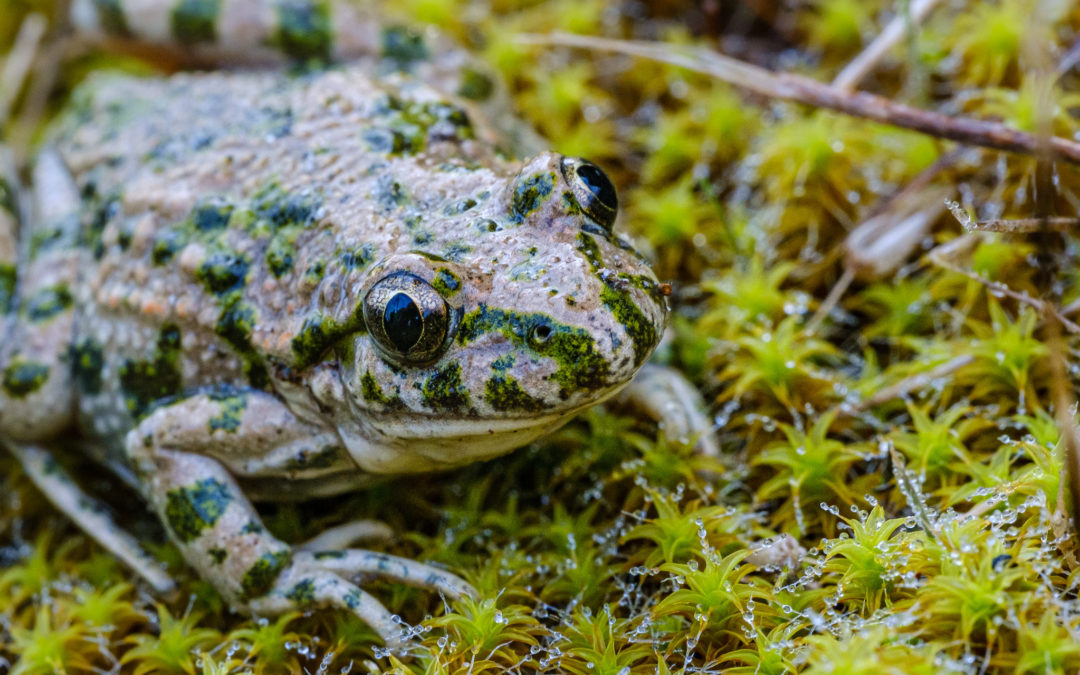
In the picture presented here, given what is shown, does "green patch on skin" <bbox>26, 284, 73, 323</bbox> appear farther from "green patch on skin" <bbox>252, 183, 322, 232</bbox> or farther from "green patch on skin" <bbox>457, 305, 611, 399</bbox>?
"green patch on skin" <bbox>457, 305, 611, 399</bbox>

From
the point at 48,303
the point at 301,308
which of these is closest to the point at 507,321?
the point at 301,308

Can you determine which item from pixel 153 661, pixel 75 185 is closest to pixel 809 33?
pixel 75 185

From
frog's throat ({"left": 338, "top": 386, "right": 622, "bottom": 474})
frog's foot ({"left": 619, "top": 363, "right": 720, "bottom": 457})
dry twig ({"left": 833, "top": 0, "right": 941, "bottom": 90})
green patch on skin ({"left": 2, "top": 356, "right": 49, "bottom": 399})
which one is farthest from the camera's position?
dry twig ({"left": 833, "top": 0, "right": 941, "bottom": 90})

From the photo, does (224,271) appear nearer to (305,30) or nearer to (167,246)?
(167,246)

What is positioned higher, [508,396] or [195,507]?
→ [508,396]

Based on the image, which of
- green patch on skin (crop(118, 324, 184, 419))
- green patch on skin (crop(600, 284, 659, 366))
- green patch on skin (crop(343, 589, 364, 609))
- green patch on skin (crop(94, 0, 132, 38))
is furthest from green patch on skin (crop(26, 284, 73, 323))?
green patch on skin (crop(600, 284, 659, 366))

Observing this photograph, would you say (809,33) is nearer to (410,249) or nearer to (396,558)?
(410,249)
